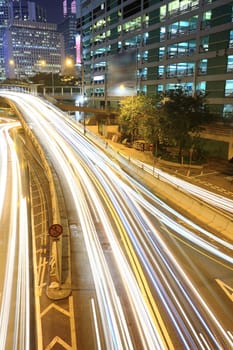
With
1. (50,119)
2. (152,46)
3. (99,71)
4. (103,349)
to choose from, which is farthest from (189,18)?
(103,349)

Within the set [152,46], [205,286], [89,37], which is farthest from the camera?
[89,37]

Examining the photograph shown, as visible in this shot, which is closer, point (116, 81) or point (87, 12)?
point (116, 81)

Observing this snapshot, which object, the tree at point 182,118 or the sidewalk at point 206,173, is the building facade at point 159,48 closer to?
the tree at point 182,118

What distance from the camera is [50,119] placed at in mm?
55906

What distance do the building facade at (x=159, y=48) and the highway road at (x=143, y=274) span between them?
92.7ft

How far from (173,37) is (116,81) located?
2104cm

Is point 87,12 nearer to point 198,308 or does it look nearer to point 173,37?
point 173,37

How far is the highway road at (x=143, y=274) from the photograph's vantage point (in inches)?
430

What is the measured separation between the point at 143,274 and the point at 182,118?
26236 millimetres

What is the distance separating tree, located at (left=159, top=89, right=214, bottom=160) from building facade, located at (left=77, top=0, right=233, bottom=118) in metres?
7.61

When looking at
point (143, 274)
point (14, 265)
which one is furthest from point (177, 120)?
point (14, 265)

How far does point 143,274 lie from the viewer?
1451cm

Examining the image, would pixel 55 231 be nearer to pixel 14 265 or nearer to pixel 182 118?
pixel 14 265

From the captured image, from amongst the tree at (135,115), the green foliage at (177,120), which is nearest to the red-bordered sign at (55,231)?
the green foliage at (177,120)
